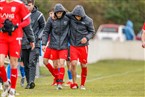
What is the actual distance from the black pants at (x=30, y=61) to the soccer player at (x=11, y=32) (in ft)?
10.1

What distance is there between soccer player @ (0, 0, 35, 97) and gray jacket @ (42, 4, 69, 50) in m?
3.16

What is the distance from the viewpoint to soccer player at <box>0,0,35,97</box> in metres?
13.4

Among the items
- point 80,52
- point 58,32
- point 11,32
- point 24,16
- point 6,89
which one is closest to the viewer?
point 11,32

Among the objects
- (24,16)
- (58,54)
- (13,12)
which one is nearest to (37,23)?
(58,54)

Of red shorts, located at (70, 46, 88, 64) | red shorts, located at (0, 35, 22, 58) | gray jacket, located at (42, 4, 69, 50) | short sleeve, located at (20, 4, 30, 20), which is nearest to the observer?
red shorts, located at (0, 35, 22, 58)

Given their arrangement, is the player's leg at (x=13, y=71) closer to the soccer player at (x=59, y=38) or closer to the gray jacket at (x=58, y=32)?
the soccer player at (x=59, y=38)

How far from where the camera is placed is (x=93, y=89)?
55.6 feet

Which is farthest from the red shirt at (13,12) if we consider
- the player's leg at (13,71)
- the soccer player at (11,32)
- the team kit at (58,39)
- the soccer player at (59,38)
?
the soccer player at (59,38)

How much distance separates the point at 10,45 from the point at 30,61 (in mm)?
3426

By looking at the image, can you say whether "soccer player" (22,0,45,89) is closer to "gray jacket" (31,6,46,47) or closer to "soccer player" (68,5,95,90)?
"gray jacket" (31,6,46,47)

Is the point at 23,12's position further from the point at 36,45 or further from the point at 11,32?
the point at 36,45

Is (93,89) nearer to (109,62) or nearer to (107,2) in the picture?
(109,62)

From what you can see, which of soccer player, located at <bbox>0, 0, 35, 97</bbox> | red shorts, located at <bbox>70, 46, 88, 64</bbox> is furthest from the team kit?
soccer player, located at <bbox>0, 0, 35, 97</bbox>

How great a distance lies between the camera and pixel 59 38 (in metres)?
16.8
